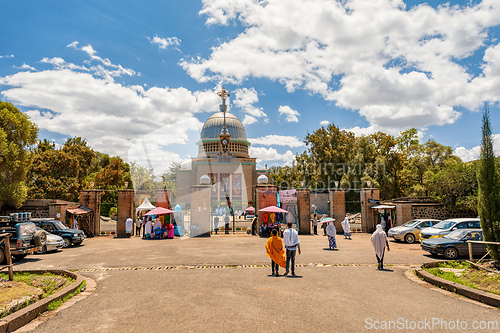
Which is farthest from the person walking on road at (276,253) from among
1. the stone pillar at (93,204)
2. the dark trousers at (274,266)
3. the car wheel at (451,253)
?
the stone pillar at (93,204)

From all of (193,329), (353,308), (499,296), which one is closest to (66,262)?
(193,329)

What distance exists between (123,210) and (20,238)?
9.79 meters

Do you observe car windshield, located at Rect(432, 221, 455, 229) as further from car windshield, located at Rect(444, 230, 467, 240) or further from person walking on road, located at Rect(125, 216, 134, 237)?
person walking on road, located at Rect(125, 216, 134, 237)

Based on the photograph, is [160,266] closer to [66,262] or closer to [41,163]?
[66,262]

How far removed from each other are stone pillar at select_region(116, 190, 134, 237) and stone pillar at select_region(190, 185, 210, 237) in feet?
15.9

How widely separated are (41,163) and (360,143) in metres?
35.7

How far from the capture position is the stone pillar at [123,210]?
21.1m

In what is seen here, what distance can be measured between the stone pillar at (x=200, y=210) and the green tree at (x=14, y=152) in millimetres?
10858

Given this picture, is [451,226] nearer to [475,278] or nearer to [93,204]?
[475,278]

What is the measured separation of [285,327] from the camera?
5180 mm

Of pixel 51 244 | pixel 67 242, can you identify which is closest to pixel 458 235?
pixel 51 244

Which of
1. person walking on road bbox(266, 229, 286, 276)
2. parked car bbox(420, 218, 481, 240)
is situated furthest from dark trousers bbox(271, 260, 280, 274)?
parked car bbox(420, 218, 481, 240)

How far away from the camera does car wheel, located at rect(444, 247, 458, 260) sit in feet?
38.8

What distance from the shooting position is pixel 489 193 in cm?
909
